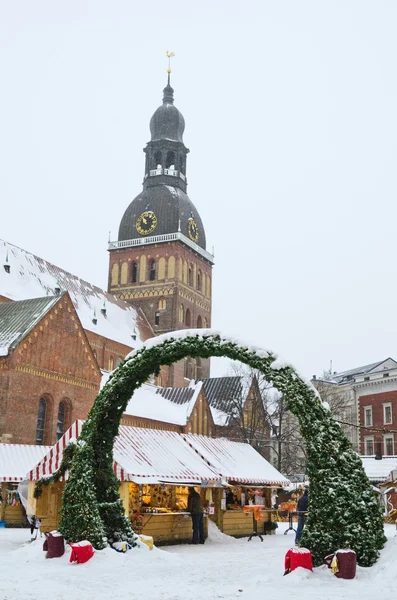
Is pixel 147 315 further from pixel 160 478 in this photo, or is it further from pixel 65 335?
pixel 160 478

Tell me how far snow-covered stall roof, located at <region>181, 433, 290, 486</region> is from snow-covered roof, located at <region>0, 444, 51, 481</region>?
7440 millimetres

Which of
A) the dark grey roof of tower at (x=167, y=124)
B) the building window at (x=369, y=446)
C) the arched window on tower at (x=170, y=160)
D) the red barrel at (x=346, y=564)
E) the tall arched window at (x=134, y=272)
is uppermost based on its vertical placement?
the dark grey roof of tower at (x=167, y=124)

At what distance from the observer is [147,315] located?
74938 mm

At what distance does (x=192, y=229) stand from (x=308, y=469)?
6601 cm

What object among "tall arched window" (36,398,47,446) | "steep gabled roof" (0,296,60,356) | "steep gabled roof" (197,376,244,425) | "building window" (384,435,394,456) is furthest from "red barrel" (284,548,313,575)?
"building window" (384,435,394,456)

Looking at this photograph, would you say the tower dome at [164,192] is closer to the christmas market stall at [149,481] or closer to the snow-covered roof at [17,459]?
the snow-covered roof at [17,459]

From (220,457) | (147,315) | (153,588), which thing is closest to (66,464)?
(153,588)

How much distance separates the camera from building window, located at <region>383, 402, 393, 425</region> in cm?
5378

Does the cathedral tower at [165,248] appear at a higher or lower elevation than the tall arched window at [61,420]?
higher

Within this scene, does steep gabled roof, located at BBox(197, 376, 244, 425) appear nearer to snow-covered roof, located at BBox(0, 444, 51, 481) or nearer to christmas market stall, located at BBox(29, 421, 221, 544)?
snow-covered roof, located at BBox(0, 444, 51, 481)

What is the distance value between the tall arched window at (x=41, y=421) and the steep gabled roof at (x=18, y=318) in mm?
3517

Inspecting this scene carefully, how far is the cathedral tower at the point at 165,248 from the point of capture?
75.2m

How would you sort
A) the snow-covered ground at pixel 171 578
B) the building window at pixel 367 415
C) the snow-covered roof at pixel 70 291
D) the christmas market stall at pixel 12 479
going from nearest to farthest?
the snow-covered ground at pixel 171 578 → the christmas market stall at pixel 12 479 → the snow-covered roof at pixel 70 291 → the building window at pixel 367 415

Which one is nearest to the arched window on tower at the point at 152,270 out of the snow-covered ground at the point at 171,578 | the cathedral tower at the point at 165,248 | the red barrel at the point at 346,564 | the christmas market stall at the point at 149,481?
the cathedral tower at the point at 165,248
